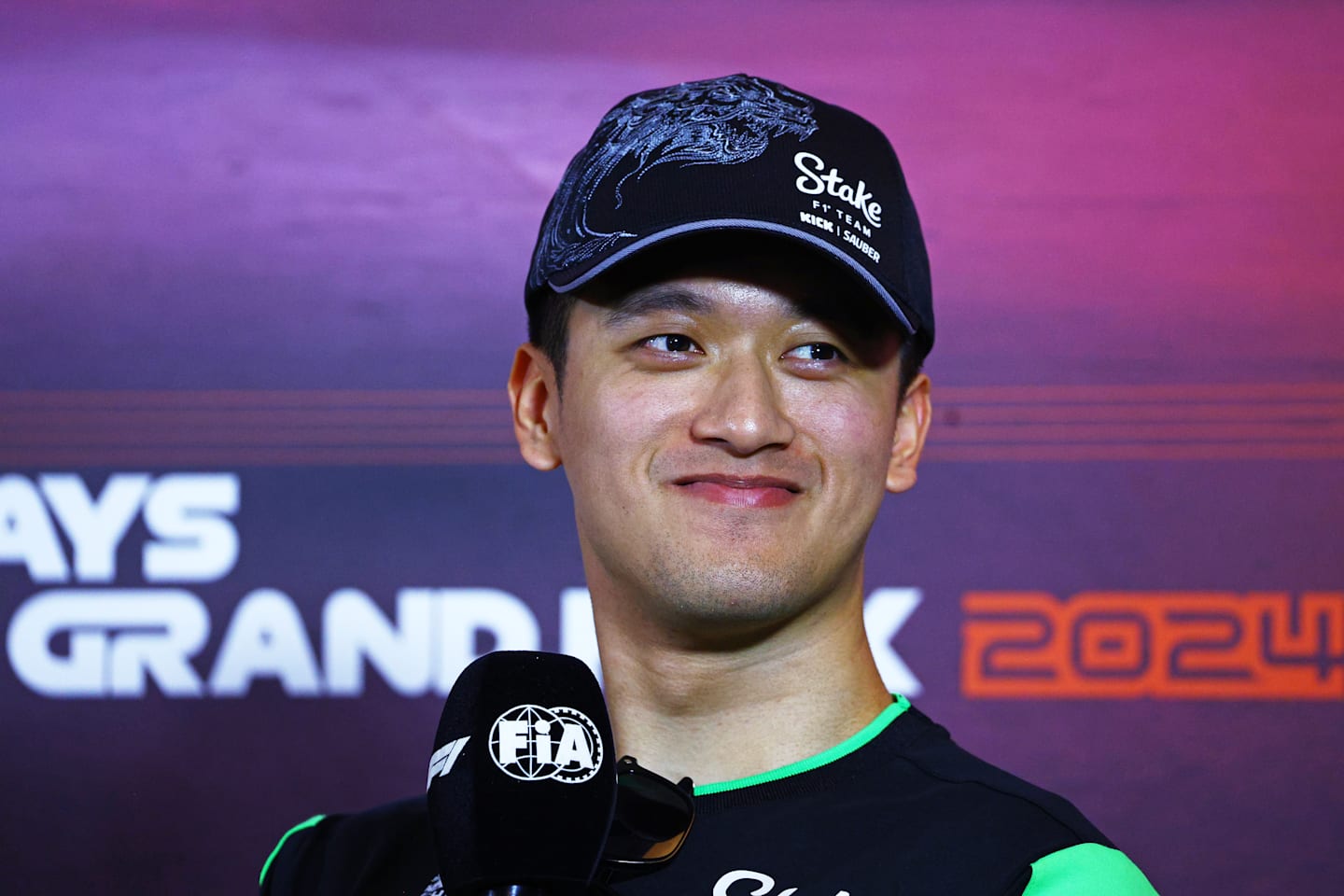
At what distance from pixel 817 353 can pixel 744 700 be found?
10.2 inches

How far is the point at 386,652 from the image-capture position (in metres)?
2.01

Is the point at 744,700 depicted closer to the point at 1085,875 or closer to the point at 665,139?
the point at 1085,875

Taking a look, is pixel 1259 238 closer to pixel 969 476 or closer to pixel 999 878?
pixel 969 476

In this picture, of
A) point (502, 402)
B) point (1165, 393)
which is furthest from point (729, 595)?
point (1165, 393)

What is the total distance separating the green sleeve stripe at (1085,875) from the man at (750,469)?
2cm

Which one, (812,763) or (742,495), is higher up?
(742,495)

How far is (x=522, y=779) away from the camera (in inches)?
31.6

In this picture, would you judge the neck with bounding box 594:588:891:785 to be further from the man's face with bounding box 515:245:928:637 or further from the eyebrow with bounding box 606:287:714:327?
the eyebrow with bounding box 606:287:714:327

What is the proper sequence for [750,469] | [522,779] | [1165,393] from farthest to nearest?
[1165,393] → [750,469] → [522,779]

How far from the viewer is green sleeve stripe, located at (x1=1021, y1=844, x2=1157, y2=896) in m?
0.95

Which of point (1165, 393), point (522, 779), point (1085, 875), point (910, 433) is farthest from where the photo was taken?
point (1165, 393)

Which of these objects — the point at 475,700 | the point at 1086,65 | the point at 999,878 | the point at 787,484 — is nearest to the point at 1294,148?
the point at 1086,65

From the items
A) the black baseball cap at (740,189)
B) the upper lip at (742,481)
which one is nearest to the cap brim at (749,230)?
the black baseball cap at (740,189)

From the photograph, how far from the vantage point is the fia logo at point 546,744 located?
810mm
